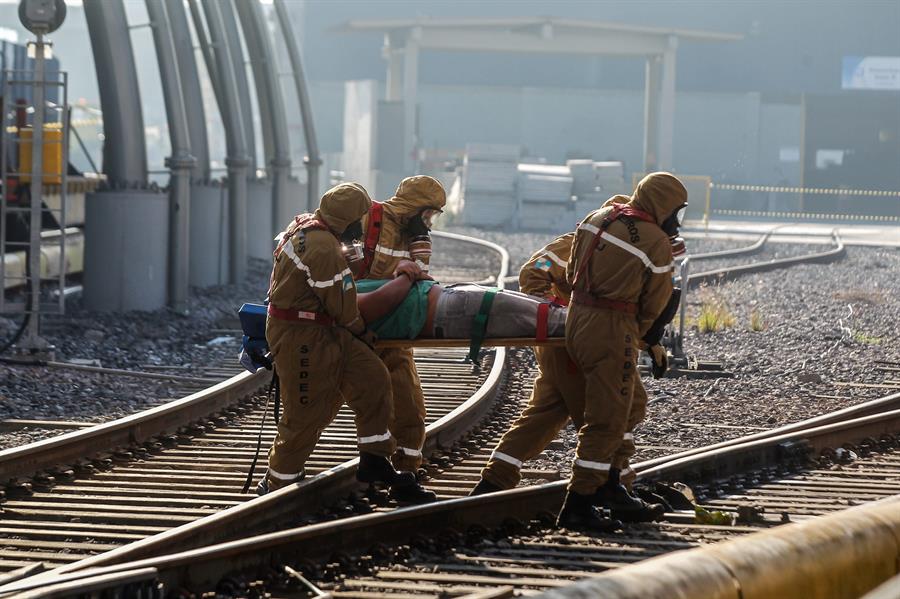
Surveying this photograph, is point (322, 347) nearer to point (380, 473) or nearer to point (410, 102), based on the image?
point (380, 473)

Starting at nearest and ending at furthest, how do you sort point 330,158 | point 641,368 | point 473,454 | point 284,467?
point 284,467 < point 473,454 < point 641,368 < point 330,158

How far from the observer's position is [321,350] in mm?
6336

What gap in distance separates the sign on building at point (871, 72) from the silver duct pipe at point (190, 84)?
118ft

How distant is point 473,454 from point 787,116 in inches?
1678

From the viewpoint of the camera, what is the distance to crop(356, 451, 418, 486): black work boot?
6.45 metres

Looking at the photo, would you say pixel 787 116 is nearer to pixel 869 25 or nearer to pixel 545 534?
pixel 869 25

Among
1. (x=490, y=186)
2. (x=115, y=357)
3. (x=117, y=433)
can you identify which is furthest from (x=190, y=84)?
(x=490, y=186)

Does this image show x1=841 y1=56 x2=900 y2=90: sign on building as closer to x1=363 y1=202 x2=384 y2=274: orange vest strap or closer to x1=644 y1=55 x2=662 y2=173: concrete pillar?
x1=644 y1=55 x2=662 y2=173: concrete pillar

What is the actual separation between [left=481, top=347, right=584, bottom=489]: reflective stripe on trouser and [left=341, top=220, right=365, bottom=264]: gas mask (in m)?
1.00

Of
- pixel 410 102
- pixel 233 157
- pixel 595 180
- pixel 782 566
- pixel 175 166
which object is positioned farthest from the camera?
pixel 410 102

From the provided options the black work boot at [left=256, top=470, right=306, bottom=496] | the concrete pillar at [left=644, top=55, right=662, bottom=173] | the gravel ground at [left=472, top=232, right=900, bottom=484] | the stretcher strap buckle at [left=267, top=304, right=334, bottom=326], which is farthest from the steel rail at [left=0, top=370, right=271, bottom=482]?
the concrete pillar at [left=644, top=55, right=662, bottom=173]

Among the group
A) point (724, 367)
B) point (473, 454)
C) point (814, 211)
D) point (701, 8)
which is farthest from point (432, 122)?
point (473, 454)

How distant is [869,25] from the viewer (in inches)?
1948

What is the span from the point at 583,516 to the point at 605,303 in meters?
0.94
